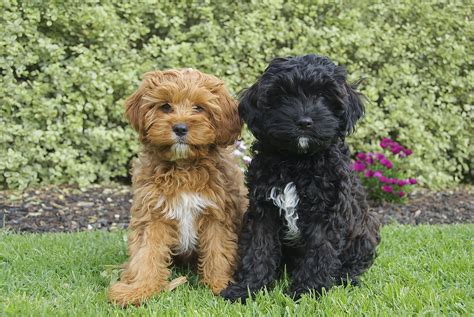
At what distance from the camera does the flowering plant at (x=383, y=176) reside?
8.43m

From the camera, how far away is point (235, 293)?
417cm

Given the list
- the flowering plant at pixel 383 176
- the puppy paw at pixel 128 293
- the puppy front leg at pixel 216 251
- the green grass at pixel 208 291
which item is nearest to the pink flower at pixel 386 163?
the flowering plant at pixel 383 176

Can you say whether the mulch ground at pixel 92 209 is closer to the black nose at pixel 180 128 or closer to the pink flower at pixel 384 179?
the pink flower at pixel 384 179

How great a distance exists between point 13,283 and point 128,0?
18.1 feet

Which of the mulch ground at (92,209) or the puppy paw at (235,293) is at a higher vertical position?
the puppy paw at (235,293)

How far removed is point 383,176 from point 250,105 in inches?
189

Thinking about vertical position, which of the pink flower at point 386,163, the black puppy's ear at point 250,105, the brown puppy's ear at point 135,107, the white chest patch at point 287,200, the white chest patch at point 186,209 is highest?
the black puppy's ear at point 250,105

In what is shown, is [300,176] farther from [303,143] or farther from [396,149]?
[396,149]

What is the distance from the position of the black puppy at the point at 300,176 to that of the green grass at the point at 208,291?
0.20m

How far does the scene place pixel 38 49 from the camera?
8.36 meters

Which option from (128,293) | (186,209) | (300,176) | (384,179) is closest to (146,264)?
(128,293)

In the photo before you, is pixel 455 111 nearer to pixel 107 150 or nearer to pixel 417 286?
pixel 107 150

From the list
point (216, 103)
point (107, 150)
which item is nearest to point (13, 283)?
point (216, 103)

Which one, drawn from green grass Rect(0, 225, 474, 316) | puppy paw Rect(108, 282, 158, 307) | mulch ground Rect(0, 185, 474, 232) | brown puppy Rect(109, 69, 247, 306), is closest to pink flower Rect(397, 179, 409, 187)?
mulch ground Rect(0, 185, 474, 232)
